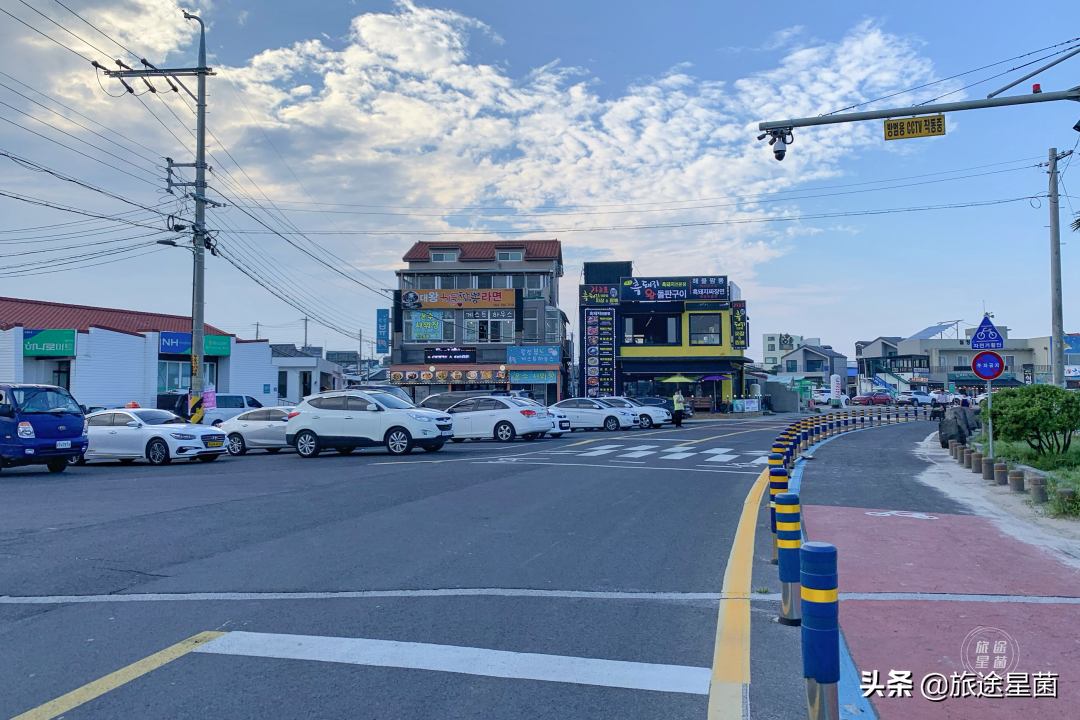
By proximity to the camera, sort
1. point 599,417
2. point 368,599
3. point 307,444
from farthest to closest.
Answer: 1. point 599,417
2. point 307,444
3. point 368,599

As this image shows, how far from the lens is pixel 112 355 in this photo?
114 ft

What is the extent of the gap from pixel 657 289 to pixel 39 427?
42.9 meters

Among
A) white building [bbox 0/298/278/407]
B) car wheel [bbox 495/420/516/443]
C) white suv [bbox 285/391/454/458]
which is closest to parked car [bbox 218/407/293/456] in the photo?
white suv [bbox 285/391/454/458]

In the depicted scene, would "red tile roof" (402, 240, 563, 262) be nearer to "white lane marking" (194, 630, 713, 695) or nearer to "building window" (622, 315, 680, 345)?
"building window" (622, 315, 680, 345)

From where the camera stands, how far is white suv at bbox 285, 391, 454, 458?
19.7 meters

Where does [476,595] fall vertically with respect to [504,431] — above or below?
below

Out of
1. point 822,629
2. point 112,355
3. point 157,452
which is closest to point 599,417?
point 157,452

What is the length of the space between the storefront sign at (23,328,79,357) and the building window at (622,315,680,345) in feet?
112

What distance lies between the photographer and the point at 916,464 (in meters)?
18.7

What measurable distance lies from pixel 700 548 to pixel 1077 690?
13.8ft

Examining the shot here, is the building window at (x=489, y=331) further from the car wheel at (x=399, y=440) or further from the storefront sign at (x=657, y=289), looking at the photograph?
the car wheel at (x=399, y=440)

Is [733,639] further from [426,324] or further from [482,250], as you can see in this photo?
[482,250]

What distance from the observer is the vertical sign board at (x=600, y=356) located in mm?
53031

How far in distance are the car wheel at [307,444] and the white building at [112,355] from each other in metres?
13.6
